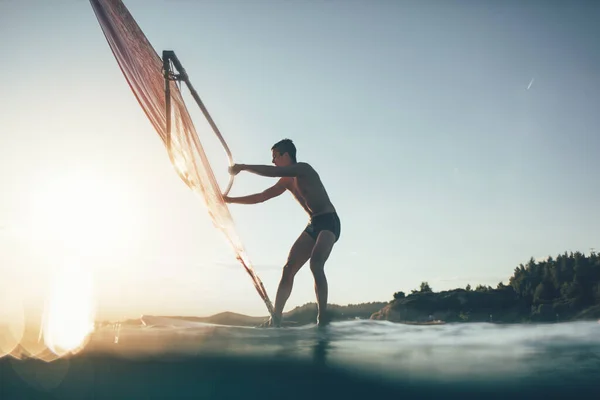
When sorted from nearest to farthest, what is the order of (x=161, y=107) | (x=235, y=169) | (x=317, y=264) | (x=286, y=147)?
(x=161, y=107)
(x=235, y=169)
(x=317, y=264)
(x=286, y=147)

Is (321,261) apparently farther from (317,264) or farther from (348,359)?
(348,359)

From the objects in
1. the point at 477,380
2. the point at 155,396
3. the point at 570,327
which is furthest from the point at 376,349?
the point at 155,396

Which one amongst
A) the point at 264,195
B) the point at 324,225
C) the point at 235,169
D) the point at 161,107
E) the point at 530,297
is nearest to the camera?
the point at 161,107

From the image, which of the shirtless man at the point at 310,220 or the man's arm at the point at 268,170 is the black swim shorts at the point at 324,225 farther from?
the man's arm at the point at 268,170

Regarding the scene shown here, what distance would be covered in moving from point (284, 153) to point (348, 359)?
14.7 feet

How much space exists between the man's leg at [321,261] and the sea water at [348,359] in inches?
43.4

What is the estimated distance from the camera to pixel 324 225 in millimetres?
5473

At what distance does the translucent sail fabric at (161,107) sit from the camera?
3676mm

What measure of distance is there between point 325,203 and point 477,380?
5346 millimetres

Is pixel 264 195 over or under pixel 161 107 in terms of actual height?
under

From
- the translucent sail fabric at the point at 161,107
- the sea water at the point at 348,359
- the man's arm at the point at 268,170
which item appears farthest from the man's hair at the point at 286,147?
the sea water at the point at 348,359

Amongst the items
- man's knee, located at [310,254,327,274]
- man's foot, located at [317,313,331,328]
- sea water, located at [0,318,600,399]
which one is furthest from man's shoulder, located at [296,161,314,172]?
sea water, located at [0,318,600,399]

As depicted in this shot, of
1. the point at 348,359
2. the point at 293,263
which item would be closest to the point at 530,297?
Answer: the point at 348,359

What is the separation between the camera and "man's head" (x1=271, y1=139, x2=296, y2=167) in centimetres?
555
